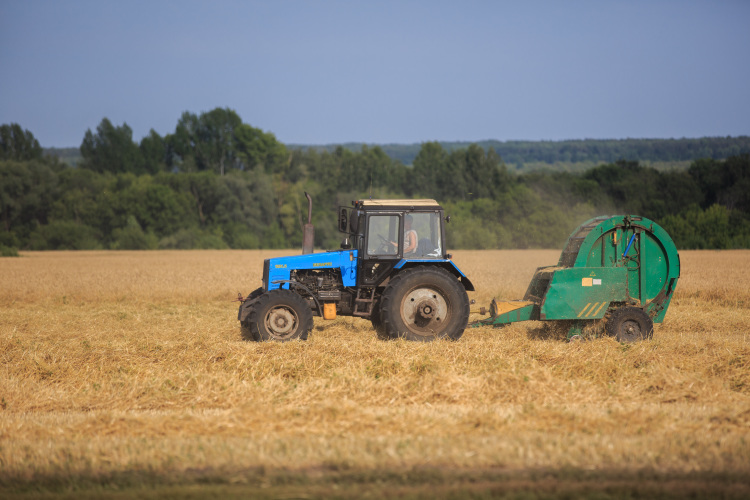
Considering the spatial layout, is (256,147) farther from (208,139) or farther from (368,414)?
(368,414)

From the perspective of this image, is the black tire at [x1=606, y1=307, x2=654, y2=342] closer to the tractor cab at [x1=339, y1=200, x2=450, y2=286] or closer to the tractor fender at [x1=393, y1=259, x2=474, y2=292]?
the tractor fender at [x1=393, y1=259, x2=474, y2=292]

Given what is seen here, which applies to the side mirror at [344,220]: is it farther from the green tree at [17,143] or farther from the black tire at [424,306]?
the green tree at [17,143]

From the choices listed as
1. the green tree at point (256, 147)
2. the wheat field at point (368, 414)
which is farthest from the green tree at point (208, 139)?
the wheat field at point (368, 414)

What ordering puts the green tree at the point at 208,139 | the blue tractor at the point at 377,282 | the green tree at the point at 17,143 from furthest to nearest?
1. the green tree at the point at 208,139
2. the green tree at the point at 17,143
3. the blue tractor at the point at 377,282

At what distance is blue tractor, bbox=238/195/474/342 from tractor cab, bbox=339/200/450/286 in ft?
0.05

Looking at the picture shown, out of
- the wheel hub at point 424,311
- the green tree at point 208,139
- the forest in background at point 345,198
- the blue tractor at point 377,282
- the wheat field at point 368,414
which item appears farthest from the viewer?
the green tree at point 208,139

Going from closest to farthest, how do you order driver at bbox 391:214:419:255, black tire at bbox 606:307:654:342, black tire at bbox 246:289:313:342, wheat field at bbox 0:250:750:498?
1. wheat field at bbox 0:250:750:498
2. black tire at bbox 246:289:313:342
3. black tire at bbox 606:307:654:342
4. driver at bbox 391:214:419:255

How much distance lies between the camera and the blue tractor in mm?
9289

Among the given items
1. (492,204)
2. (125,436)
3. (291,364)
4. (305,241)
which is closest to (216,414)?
(125,436)

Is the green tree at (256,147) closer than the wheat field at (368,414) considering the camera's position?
No

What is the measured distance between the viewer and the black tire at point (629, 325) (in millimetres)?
9562

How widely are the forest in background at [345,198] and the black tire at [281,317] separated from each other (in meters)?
27.5

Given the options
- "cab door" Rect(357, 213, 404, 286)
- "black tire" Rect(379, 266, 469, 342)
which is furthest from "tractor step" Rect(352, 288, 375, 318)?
"black tire" Rect(379, 266, 469, 342)

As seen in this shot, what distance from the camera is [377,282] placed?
383 inches
